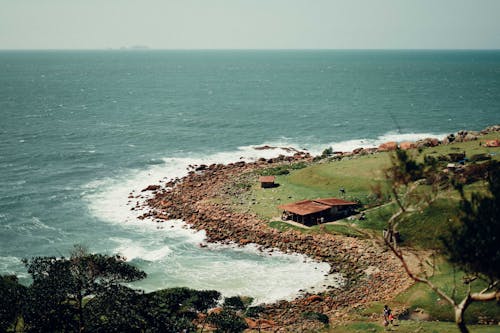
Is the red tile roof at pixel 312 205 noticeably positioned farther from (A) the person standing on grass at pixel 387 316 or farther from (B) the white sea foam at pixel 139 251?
(A) the person standing on grass at pixel 387 316

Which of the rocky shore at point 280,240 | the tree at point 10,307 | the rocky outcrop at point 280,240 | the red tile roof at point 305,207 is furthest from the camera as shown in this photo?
the red tile roof at point 305,207

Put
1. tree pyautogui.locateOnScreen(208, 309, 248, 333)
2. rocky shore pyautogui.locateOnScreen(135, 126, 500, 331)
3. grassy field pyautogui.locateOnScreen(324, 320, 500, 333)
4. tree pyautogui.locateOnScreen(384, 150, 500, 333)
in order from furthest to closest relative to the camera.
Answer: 1. rocky shore pyautogui.locateOnScreen(135, 126, 500, 331)
2. grassy field pyautogui.locateOnScreen(324, 320, 500, 333)
3. tree pyautogui.locateOnScreen(208, 309, 248, 333)
4. tree pyautogui.locateOnScreen(384, 150, 500, 333)

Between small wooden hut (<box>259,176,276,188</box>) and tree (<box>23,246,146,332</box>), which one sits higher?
tree (<box>23,246,146,332</box>)

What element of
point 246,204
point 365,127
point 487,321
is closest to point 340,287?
point 487,321

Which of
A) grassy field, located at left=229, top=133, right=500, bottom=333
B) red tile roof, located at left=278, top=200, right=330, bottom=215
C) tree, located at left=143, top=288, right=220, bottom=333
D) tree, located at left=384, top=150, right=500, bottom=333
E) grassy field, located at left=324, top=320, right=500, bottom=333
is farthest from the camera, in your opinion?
red tile roof, located at left=278, top=200, right=330, bottom=215

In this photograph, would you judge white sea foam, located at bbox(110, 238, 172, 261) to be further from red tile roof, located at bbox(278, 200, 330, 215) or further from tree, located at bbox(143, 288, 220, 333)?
tree, located at bbox(143, 288, 220, 333)

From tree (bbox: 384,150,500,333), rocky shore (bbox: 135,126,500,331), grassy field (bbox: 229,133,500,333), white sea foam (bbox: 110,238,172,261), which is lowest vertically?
white sea foam (bbox: 110,238,172,261)

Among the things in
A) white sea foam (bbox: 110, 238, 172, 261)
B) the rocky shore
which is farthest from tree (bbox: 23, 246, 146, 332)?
white sea foam (bbox: 110, 238, 172, 261)

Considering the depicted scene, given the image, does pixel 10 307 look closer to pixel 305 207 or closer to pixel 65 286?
pixel 65 286

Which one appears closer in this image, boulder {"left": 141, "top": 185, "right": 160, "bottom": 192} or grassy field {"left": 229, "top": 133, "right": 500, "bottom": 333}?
grassy field {"left": 229, "top": 133, "right": 500, "bottom": 333}

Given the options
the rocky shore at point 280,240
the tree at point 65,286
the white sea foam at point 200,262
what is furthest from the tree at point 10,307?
the rocky shore at point 280,240
